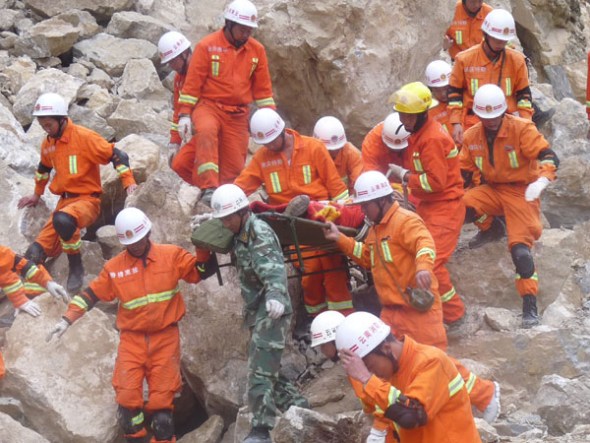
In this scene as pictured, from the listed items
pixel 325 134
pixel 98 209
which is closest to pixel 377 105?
pixel 325 134

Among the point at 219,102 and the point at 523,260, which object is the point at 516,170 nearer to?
the point at 523,260

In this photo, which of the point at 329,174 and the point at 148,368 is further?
the point at 329,174

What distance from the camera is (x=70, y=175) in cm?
947

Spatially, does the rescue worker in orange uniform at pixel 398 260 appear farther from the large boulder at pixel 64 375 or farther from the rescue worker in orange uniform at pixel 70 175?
the rescue worker in orange uniform at pixel 70 175

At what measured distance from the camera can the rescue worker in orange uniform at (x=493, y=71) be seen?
9516mm

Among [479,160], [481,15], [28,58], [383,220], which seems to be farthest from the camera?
[28,58]

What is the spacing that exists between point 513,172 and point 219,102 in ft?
9.29

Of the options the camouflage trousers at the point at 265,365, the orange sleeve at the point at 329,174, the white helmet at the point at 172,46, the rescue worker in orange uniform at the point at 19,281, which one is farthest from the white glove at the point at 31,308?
the white helmet at the point at 172,46

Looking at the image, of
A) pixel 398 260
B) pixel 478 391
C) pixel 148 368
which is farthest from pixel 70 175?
pixel 478 391

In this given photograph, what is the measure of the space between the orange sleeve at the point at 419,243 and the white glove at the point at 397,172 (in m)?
1.29

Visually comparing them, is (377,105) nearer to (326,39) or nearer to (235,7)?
(326,39)

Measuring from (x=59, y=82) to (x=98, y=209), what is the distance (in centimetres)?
364

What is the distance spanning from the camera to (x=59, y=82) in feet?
41.7

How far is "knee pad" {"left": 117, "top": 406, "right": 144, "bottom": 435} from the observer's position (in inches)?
307
